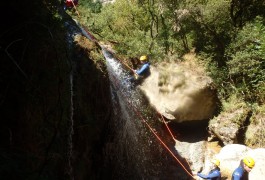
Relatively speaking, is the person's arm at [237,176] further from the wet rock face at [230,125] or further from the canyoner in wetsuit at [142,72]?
the canyoner in wetsuit at [142,72]

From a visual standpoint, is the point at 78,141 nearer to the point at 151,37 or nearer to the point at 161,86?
the point at 161,86

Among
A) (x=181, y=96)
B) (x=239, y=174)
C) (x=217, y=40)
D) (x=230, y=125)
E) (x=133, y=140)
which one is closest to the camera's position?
(x=239, y=174)

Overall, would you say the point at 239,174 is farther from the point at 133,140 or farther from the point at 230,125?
the point at 230,125

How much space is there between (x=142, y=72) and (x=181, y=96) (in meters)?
2.14

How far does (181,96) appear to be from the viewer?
13711mm

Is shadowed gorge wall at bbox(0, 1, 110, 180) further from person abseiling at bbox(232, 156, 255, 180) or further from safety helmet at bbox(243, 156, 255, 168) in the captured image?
safety helmet at bbox(243, 156, 255, 168)

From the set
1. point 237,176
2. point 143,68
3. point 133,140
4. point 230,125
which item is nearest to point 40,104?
point 237,176

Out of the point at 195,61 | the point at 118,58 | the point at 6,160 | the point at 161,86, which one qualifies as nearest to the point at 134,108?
the point at 161,86

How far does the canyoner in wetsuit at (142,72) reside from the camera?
1267 cm

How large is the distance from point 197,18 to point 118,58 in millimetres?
4104

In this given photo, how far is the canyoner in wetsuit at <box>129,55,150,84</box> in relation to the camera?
12.7 meters

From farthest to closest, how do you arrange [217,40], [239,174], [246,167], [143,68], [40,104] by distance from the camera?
[217,40] < [143,68] < [246,167] < [239,174] < [40,104]

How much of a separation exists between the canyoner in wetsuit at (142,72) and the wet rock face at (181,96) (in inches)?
12.4

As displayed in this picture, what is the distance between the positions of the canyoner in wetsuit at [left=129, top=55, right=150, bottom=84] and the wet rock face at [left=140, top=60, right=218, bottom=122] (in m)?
0.31
